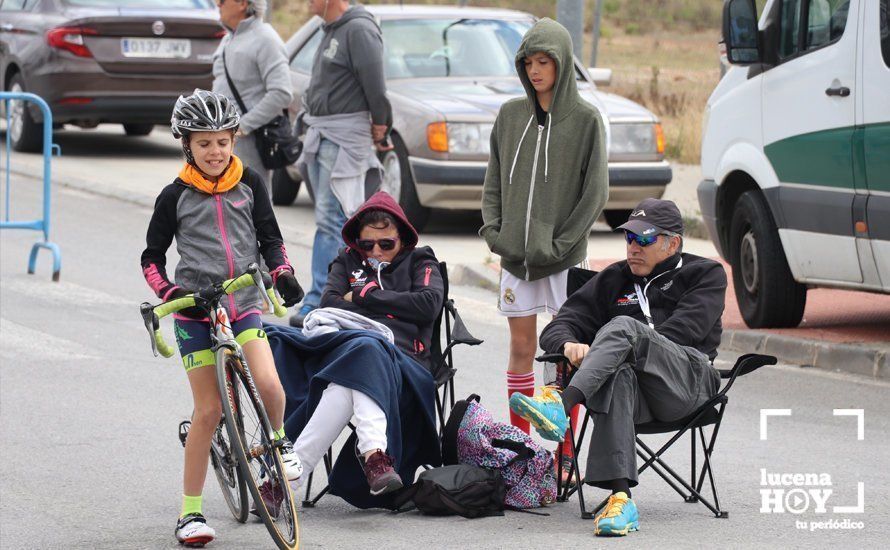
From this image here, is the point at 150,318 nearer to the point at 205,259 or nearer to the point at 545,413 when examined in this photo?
the point at 205,259

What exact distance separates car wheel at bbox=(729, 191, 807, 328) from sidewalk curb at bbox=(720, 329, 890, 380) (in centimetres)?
21

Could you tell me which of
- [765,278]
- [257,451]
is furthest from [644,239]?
[765,278]

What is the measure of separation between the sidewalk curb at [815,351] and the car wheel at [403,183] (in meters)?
3.83

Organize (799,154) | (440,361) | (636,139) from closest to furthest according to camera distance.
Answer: (440,361)
(799,154)
(636,139)

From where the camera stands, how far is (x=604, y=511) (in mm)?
5719

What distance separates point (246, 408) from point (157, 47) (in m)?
11.6

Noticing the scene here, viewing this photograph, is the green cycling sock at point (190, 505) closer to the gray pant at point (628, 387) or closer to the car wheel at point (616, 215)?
the gray pant at point (628, 387)

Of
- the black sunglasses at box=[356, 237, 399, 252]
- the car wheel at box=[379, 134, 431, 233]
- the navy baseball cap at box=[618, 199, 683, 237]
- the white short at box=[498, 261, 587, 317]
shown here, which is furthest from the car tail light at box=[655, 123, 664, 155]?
the navy baseball cap at box=[618, 199, 683, 237]

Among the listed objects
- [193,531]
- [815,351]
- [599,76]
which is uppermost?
[599,76]

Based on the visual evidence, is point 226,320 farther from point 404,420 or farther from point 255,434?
point 404,420

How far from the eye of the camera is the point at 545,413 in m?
5.65

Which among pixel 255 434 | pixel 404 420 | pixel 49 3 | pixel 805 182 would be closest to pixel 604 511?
pixel 404 420

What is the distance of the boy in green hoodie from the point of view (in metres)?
6.59

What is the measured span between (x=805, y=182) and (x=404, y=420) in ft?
12.9
